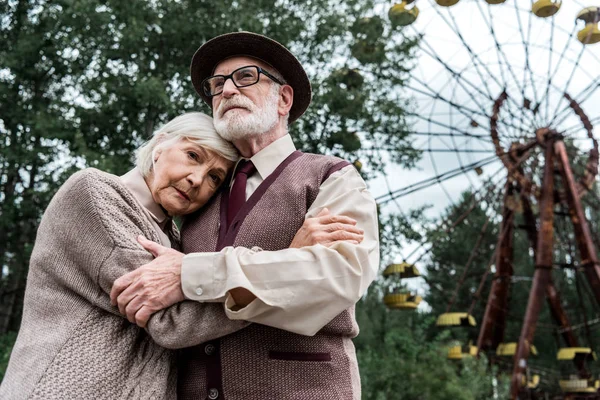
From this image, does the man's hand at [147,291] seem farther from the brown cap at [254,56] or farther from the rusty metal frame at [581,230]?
the rusty metal frame at [581,230]

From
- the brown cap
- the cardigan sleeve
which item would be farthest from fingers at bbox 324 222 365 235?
the brown cap

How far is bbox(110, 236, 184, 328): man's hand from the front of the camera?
5.40ft

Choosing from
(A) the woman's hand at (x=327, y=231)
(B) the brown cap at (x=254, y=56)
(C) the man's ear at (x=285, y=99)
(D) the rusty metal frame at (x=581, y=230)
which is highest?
(D) the rusty metal frame at (x=581, y=230)

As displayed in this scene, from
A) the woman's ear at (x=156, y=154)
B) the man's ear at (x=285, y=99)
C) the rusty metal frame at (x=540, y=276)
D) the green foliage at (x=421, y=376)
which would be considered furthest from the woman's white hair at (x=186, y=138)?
the green foliage at (x=421, y=376)

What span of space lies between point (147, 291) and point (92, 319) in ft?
0.59

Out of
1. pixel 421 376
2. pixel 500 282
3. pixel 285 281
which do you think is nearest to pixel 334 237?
pixel 285 281

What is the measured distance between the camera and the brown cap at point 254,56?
7.55 ft

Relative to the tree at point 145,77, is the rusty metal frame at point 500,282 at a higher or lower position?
lower

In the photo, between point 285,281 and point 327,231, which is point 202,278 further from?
point 327,231

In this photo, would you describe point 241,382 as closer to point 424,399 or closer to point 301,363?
point 301,363

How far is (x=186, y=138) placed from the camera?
6.91 ft

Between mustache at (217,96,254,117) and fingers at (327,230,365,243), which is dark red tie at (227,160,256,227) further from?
fingers at (327,230,365,243)

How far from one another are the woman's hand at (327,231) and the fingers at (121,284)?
0.44 meters

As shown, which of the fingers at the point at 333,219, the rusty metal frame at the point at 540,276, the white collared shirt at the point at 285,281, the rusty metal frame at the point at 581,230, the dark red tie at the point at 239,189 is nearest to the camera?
the white collared shirt at the point at 285,281
